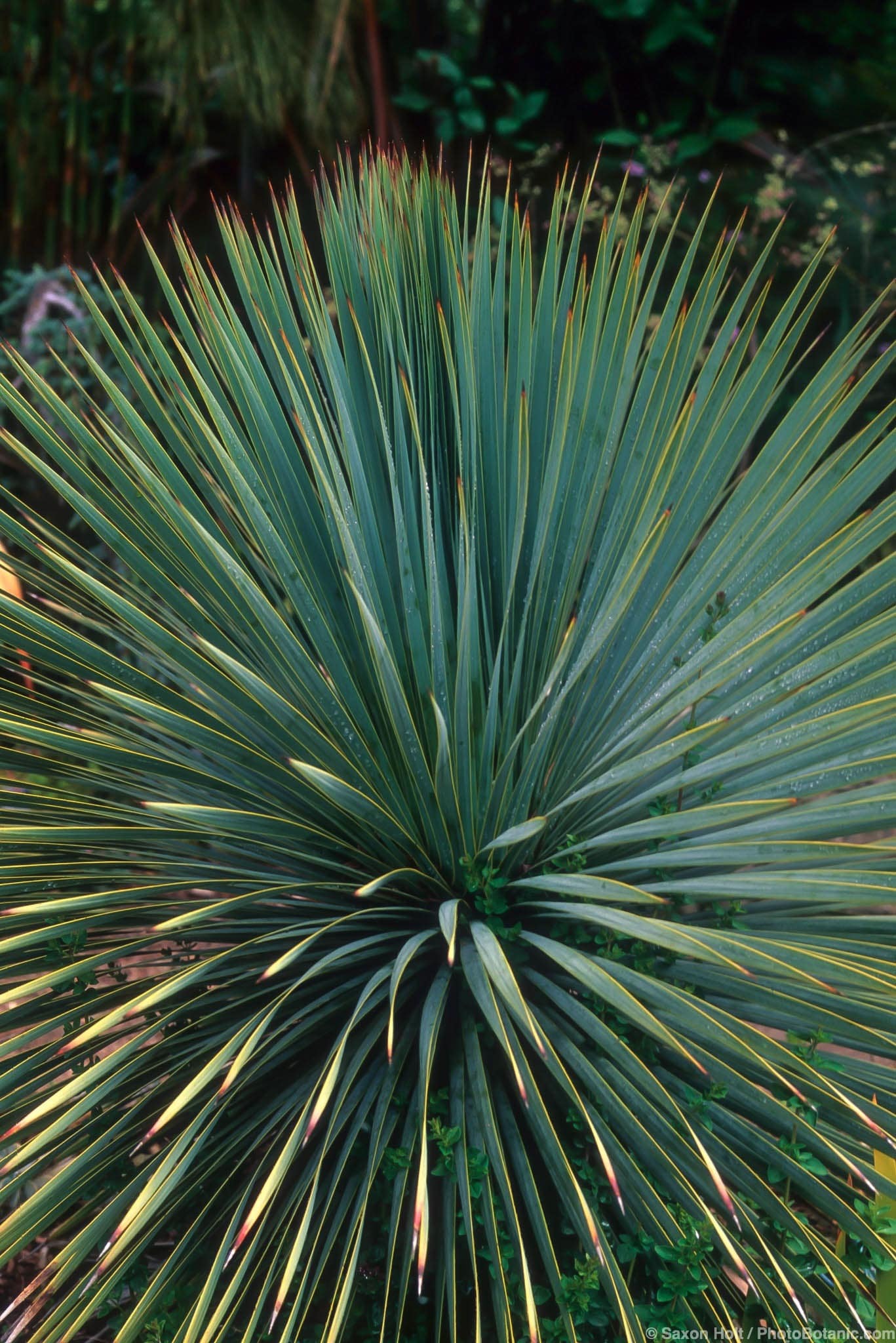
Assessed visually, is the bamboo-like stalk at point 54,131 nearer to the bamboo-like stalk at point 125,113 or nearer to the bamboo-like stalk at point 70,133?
the bamboo-like stalk at point 70,133

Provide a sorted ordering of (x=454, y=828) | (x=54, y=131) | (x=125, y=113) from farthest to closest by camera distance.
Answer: (x=54, y=131)
(x=125, y=113)
(x=454, y=828)

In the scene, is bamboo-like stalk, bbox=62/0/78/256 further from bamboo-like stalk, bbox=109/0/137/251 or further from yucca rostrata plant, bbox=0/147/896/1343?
yucca rostrata plant, bbox=0/147/896/1343

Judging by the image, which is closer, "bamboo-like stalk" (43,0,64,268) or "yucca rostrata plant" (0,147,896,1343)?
"yucca rostrata plant" (0,147,896,1343)

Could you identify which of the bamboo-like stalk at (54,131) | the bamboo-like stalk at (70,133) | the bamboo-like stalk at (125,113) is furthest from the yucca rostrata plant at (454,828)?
the bamboo-like stalk at (54,131)

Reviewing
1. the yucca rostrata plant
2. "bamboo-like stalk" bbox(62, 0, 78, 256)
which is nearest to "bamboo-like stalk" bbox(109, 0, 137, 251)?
"bamboo-like stalk" bbox(62, 0, 78, 256)

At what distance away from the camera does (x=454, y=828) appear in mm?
1562

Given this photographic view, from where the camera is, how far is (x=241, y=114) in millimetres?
4020

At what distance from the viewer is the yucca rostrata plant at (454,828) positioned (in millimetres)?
1347

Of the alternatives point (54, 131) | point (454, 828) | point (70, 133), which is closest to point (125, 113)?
point (70, 133)

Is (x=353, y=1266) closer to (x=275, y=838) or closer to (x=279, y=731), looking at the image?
(x=275, y=838)

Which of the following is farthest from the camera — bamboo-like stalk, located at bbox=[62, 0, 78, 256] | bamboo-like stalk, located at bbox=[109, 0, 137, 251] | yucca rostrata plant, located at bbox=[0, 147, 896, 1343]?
bamboo-like stalk, located at bbox=[62, 0, 78, 256]

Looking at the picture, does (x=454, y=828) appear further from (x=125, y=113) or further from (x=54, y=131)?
(x=54, y=131)

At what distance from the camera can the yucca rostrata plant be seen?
1.35m

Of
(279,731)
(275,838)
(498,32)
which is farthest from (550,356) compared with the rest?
(498,32)
